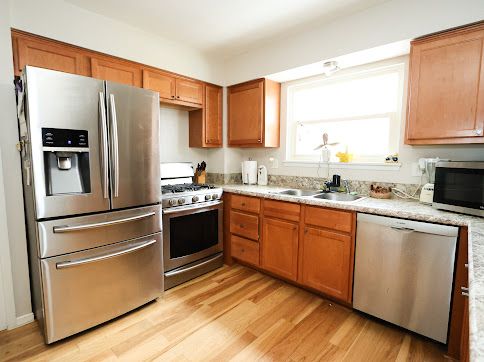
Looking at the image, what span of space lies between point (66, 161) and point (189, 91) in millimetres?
1634

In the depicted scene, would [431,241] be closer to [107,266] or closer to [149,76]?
[107,266]

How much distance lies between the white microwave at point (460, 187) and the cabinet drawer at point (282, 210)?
102 centimetres

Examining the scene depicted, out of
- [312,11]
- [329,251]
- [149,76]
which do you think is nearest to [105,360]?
[329,251]

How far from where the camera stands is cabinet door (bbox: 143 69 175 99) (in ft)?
8.38

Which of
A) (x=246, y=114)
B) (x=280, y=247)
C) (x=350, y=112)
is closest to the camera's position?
(x=280, y=247)

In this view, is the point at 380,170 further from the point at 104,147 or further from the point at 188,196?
the point at 104,147

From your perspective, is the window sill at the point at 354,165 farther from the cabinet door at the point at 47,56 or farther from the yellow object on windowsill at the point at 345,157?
the cabinet door at the point at 47,56

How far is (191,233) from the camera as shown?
258 cm

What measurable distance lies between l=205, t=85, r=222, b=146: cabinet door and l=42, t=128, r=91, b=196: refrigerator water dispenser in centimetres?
160

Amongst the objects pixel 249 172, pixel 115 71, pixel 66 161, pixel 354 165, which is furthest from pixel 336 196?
pixel 115 71

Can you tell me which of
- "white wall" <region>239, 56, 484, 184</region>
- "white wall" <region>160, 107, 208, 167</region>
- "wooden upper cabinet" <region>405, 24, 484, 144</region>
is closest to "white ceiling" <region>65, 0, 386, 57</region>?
"wooden upper cabinet" <region>405, 24, 484, 144</region>

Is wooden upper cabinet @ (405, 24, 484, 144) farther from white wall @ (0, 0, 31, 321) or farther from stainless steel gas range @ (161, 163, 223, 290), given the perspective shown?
white wall @ (0, 0, 31, 321)

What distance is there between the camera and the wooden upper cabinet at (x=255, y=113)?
2.95 m

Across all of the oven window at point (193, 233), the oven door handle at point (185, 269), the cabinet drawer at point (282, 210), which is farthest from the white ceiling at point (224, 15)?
the oven door handle at point (185, 269)
